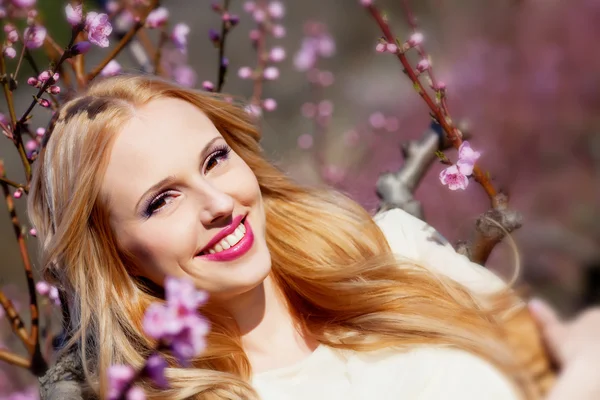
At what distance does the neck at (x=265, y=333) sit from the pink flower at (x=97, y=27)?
0.72 metres

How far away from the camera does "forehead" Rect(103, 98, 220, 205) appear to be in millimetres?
1613

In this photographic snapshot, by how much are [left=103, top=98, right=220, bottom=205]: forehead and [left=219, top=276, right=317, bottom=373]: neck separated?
39 centimetres

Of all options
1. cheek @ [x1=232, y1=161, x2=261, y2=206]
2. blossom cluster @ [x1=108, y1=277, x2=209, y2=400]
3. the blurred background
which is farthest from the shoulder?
Answer: the blurred background

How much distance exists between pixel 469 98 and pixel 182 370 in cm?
360

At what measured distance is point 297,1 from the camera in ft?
23.2

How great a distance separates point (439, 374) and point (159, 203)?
762 millimetres

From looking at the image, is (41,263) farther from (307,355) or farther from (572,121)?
(572,121)

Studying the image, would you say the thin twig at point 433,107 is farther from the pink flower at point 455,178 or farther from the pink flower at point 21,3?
the pink flower at point 21,3

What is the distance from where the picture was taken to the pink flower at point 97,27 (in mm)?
1628

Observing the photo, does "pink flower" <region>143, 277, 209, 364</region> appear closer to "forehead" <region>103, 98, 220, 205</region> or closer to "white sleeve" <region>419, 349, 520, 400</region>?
"forehead" <region>103, 98, 220, 205</region>

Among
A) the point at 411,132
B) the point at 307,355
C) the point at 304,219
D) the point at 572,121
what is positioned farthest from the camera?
the point at 411,132

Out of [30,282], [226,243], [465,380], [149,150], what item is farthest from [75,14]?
[465,380]

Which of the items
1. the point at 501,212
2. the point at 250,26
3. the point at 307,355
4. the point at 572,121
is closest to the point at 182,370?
the point at 307,355

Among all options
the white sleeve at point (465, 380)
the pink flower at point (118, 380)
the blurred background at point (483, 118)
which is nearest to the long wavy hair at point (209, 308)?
the white sleeve at point (465, 380)
